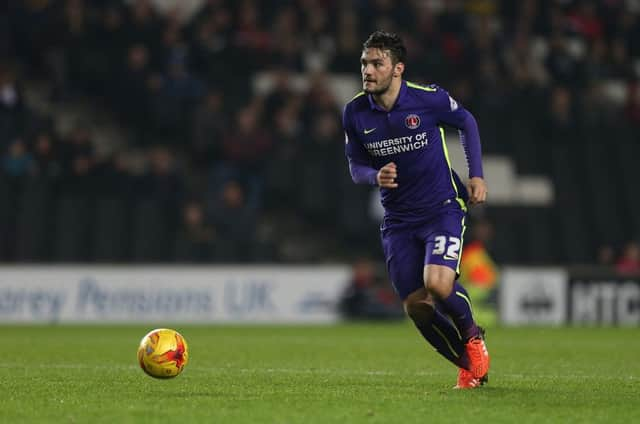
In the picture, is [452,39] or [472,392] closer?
[472,392]

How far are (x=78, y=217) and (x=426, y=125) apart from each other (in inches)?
415

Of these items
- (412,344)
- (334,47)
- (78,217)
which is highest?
(334,47)

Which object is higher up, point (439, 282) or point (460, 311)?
point (439, 282)

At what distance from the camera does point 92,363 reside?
31.9ft

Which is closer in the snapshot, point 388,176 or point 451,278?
point 388,176

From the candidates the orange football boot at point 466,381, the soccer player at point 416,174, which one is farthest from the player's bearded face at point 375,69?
the orange football boot at point 466,381

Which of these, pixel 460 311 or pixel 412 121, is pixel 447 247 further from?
pixel 412 121

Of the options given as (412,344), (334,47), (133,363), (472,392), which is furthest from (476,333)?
(334,47)

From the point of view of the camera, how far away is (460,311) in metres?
7.62

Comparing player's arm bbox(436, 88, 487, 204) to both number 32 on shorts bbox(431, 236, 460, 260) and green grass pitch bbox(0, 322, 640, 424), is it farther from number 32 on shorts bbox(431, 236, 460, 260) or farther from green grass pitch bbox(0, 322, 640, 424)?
green grass pitch bbox(0, 322, 640, 424)

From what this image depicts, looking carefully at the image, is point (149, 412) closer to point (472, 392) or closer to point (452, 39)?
point (472, 392)

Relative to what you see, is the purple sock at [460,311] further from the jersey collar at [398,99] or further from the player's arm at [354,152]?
the jersey collar at [398,99]

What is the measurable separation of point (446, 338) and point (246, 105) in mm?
12008

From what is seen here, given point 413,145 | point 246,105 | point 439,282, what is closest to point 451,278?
point 439,282
